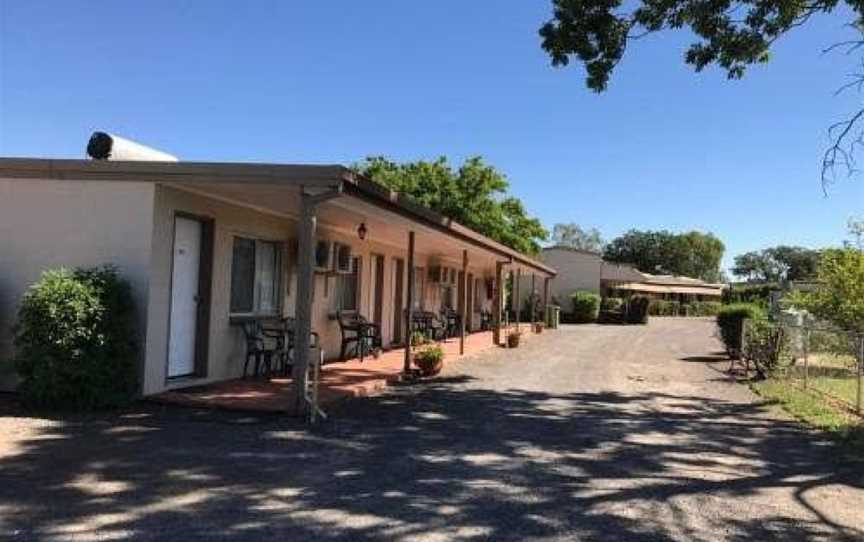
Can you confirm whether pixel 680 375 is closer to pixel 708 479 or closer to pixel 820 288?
pixel 820 288

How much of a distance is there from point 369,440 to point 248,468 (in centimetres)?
172

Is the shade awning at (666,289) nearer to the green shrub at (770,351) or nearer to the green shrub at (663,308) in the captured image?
the green shrub at (663,308)

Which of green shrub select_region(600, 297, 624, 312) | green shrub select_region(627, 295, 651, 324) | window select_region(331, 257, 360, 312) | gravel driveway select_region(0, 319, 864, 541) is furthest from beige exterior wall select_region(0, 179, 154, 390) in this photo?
green shrub select_region(600, 297, 624, 312)

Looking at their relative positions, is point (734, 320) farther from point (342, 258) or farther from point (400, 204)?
point (400, 204)

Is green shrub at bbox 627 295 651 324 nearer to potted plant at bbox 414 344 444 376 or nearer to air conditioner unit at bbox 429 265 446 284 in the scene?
air conditioner unit at bbox 429 265 446 284

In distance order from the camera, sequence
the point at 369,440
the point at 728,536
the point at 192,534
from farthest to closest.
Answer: the point at 369,440 < the point at 728,536 < the point at 192,534

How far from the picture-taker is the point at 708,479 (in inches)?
295

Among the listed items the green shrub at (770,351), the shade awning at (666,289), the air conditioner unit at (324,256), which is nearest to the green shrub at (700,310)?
the shade awning at (666,289)

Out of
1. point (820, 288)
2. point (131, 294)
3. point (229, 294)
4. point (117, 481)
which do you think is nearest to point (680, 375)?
point (820, 288)

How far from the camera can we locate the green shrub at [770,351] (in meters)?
16.5

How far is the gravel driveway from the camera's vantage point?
5625 mm

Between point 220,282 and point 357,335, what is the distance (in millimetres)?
5000

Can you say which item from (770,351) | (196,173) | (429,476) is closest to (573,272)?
(770,351)

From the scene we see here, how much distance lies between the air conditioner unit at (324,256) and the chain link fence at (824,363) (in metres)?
8.05
